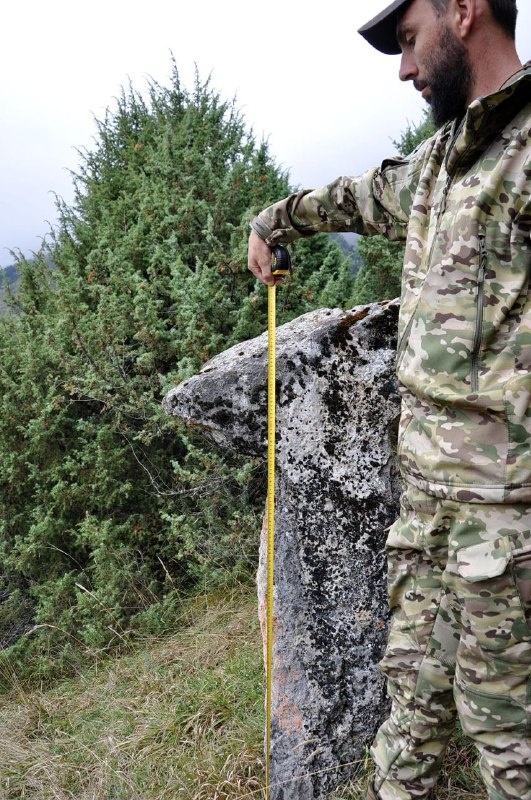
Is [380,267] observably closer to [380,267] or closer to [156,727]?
[380,267]

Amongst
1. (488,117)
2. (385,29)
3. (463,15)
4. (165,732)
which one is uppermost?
(385,29)

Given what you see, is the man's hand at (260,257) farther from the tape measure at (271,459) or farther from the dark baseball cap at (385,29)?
the dark baseball cap at (385,29)

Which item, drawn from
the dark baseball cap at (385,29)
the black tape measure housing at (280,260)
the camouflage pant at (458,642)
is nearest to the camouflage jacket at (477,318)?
the camouflage pant at (458,642)

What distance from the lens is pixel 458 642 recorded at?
5.89ft

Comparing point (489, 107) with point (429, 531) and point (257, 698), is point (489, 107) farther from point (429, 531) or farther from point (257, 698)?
point (257, 698)

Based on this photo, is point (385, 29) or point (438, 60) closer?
point (438, 60)

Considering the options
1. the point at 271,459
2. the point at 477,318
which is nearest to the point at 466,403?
the point at 477,318

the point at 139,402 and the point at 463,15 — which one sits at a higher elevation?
the point at 463,15

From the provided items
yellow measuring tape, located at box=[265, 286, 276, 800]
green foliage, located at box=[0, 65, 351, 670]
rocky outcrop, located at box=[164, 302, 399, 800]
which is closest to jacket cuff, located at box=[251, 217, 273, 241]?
yellow measuring tape, located at box=[265, 286, 276, 800]

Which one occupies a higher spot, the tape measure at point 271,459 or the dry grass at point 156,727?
the tape measure at point 271,459

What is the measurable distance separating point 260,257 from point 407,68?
80 cm

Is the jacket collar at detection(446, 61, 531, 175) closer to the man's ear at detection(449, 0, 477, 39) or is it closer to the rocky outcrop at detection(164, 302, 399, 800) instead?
the man's ear at detection(449, 0, 477, 39)

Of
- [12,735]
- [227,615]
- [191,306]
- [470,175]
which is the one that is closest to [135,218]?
[191,306]

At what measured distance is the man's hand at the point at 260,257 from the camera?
93.8 inches
